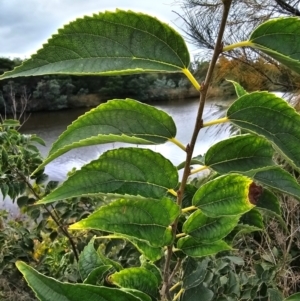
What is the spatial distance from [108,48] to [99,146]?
2900 millimetres

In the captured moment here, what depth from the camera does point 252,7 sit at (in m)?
2.99

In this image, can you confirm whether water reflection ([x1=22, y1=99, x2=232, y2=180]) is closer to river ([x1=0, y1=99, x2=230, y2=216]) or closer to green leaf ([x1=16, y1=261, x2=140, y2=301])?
river ([x1=0, y1=99, x2=230, y2=216])

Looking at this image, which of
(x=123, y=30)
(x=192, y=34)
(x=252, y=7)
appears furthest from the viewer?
(x=192, y=34)

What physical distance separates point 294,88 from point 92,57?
294 centimetres

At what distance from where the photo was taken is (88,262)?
338mm

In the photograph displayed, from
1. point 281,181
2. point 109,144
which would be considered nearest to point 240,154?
point 281,181

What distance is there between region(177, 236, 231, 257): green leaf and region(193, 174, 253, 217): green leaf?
0.11 feet

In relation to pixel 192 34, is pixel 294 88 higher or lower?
lower

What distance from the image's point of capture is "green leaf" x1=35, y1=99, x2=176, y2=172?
10.3 inches

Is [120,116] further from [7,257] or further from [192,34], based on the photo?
[192,34]


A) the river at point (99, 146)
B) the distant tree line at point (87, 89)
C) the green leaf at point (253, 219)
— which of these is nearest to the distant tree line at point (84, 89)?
the distant tree line at point (87, 89)

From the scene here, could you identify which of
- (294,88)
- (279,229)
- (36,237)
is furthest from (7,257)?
(294,88)

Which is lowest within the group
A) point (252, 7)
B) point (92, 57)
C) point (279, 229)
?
point (279, 229)

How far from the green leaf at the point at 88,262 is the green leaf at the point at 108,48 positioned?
14 cm
